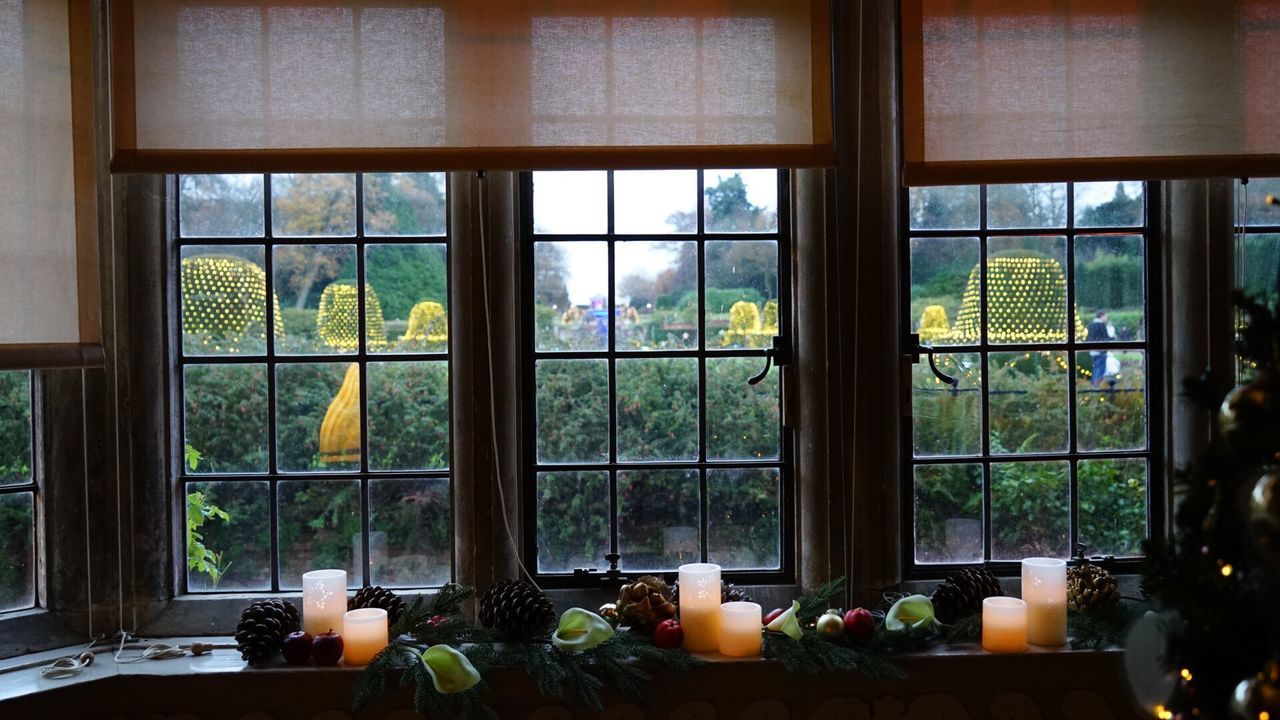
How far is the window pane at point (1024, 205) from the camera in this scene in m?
2.68

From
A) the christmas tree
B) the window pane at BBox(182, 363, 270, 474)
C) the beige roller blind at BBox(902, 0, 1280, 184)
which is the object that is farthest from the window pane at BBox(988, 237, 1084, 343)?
the window pane at BBox(182, 363, 270, 474)

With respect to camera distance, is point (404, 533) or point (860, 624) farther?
point (404, 533)

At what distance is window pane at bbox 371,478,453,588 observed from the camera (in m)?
2.63

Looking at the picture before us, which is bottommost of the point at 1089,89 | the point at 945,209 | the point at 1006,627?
the point at 1006,627

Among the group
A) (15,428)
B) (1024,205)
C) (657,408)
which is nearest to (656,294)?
(657,408)

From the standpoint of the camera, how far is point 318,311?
2615 millimetres

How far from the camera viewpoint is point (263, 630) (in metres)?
2.33

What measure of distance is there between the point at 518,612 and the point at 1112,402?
1.70 metres

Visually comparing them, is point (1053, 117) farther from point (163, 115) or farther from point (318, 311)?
point (163, 115)

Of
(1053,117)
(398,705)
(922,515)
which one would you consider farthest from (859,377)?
(398,705)

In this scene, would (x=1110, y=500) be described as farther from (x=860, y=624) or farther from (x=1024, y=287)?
(x=860, y=624)

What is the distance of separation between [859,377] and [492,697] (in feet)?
3.96

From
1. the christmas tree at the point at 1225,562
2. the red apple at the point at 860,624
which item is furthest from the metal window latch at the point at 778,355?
the christmas tree at the point at 1225,562

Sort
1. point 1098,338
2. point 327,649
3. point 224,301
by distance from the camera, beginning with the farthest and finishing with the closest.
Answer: point 1098,338, point 224,301, point 327,649
